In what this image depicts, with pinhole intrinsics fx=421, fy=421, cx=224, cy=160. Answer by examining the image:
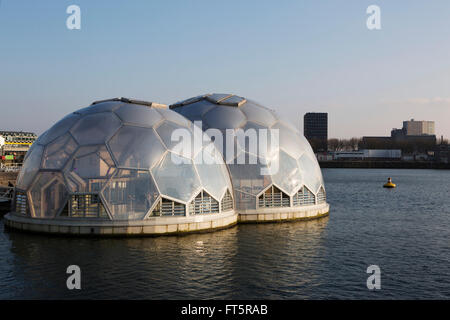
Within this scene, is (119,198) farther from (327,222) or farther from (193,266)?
(327,222)

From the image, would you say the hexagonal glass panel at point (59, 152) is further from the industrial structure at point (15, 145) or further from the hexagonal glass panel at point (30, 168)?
the industrial structure at point (15, 145)

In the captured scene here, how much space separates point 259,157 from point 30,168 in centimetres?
1347

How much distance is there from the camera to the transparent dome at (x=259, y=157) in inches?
1047

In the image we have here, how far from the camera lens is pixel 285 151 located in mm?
27984

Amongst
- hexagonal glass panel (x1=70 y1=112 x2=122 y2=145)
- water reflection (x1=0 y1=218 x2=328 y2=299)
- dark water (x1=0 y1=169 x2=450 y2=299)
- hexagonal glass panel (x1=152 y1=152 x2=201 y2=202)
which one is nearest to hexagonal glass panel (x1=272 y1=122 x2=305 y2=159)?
dark water (x1=0 y1=169 x2=450 y2=299)

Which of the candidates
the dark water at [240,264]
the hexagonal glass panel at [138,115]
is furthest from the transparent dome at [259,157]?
the hexagonal glass panel at [138,115]

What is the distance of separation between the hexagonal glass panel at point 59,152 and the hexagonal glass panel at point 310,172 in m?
14.5

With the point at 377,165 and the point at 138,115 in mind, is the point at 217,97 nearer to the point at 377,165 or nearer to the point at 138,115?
the point at 138,115

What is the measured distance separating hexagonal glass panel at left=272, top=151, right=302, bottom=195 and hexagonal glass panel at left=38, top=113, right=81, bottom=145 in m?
12.6

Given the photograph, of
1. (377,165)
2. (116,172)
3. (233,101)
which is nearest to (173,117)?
(116,172)

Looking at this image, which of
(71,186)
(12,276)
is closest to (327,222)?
(71,186)

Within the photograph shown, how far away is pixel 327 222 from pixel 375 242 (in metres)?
5.87
